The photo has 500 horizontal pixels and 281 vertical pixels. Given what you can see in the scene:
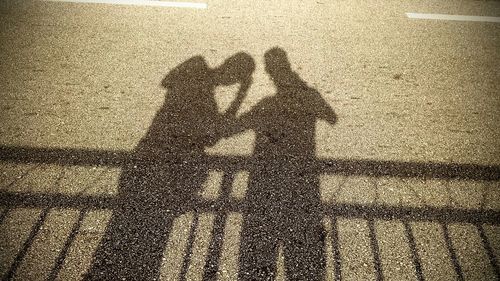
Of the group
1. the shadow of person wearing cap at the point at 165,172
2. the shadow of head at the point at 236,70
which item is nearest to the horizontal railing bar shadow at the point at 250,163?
the shadow of person wearing cap at the point at 165,172

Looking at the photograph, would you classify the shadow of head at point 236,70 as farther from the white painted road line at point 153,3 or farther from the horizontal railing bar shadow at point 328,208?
the horizontal railing bar shadow at point 328,208

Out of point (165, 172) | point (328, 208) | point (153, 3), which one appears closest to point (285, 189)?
point (328, 208)

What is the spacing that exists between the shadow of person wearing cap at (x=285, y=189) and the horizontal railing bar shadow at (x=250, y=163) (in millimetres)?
139

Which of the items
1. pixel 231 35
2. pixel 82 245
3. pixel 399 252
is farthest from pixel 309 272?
pixel 231 35

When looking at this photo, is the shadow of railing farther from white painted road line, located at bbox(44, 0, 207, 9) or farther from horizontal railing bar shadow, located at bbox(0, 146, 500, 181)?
white painted road line, located at bbox(44, 0, 207, 9)

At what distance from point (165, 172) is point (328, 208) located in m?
1.63

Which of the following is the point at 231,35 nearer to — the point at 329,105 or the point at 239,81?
the point at 239,81

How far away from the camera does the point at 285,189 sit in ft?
9.91

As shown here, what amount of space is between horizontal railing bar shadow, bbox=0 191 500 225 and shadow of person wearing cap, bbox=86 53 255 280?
0.14 m

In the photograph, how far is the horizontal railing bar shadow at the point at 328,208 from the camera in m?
2.82

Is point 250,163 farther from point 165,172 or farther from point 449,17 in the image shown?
point 449,17

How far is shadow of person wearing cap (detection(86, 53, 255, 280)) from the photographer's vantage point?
2.52 meters

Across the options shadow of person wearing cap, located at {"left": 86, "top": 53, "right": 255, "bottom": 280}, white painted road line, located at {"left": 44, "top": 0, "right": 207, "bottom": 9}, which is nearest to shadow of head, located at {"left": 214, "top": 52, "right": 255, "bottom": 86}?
shadow of person wearing cap, located at {"left": 86, "top": 53, "right": 255, "bottom": 280}

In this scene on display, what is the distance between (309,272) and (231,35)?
379cm
